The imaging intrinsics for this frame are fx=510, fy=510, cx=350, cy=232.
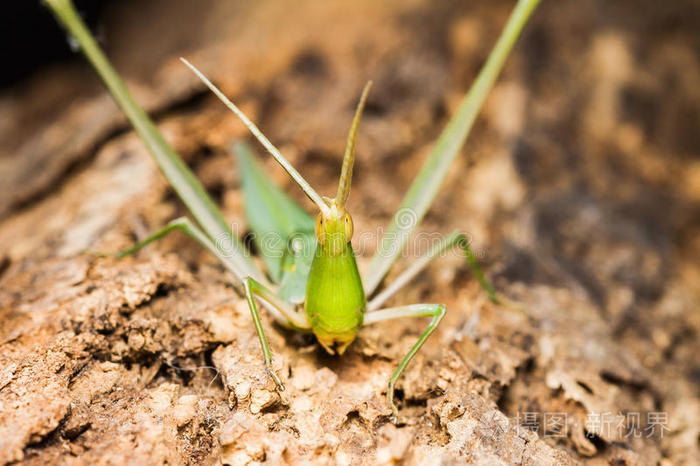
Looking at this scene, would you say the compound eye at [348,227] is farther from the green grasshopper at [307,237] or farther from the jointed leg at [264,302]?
the jointed leg at [264,302]

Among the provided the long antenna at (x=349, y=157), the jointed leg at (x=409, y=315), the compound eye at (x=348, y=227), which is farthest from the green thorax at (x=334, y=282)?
the jointed leg at (x=409, y=315)

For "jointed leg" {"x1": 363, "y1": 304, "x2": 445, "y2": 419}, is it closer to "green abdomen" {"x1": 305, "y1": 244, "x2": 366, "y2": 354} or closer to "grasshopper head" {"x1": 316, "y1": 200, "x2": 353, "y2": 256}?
"green abdomen" {"x1": 305, "y1": 244, "x2": 366, "y2": 354}

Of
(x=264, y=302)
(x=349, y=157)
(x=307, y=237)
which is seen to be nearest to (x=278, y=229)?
(x=307, y=237)

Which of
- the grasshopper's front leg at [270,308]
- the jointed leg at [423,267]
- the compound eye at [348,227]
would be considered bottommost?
the jointed leg at [423,267]

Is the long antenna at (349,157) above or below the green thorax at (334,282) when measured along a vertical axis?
above

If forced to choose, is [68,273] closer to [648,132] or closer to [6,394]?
[6,394]

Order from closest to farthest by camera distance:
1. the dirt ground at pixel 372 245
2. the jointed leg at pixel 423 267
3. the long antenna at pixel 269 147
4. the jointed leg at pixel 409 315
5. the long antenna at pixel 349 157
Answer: the long antenna at pixel 349 157, the long antenna at pixel 269 147, the dirt ground at pixel 372 245, the jointed leg at pixel 409 315, the jointed leg at pixel 423 267

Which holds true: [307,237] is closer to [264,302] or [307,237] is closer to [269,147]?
[264,302]
